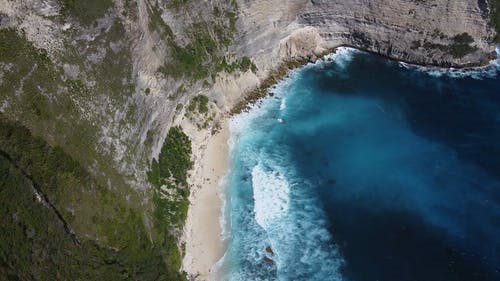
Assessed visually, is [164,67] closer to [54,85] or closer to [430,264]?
[54,85]

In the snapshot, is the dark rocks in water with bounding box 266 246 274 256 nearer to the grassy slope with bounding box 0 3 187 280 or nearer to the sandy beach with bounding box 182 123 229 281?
the sandy beach with bounding box 182 123 229 281

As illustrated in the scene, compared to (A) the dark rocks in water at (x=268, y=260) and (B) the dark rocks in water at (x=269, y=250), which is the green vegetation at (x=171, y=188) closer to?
(A) the dark rocks in water at (x=268, y=260)

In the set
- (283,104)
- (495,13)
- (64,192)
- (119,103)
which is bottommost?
(495,13)

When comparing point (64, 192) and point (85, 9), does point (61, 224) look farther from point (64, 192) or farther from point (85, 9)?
point (85, 9)

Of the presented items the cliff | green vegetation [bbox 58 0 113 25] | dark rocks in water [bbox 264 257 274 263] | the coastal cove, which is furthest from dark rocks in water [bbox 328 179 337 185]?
green vegetation [bbox 58 0 113 25]

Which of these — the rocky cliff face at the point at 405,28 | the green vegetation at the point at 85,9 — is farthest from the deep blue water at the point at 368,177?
the green vegetation at the point at 85,9

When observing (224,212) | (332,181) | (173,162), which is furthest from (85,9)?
(332,181)
